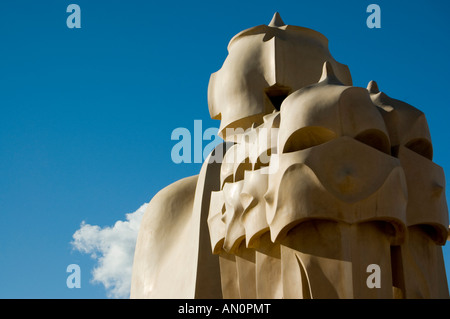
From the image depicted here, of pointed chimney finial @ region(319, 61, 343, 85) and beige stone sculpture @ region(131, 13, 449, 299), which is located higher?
pointed chimney finial @ region(319, 61, 343, 85)

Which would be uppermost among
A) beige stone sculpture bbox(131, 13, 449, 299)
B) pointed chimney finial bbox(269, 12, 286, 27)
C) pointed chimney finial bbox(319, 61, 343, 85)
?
pointed chimney finial bbox(269, 12, 286, 27)

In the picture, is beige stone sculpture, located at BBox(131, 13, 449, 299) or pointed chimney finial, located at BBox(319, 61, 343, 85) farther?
pointed chimney finial, located at BBox(319, 61, 343, 85)

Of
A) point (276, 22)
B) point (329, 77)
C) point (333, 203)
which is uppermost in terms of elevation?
point (276, 22)

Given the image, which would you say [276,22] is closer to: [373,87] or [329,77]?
[373,87]

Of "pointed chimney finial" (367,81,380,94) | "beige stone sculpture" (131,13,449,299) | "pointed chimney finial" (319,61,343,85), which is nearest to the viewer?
"beige stone sculpture" (131,13,449,299)

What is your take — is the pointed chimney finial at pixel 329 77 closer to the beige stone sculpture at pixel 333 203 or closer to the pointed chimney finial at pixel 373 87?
the beige stone sculpture at pixel 333 203

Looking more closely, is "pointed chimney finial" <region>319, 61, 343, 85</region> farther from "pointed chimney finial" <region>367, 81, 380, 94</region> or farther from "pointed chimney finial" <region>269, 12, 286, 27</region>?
"pointed chimney finial" <region>269, 12, 286, 27</region>

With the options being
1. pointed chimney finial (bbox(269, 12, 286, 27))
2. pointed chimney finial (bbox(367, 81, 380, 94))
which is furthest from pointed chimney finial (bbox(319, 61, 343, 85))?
pointed chimney finial (bbox(269, 12, 286, 27))

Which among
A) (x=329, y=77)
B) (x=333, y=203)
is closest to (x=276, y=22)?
(x=329, y=77)

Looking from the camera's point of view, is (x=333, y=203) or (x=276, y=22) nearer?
(x=333, y=203)

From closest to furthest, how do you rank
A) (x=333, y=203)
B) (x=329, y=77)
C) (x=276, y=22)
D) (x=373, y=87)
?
(x=333, y=203) < (x=329, y=77) < (x=373, y=87) < (x=276, y=22)

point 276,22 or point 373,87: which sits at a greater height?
point 276,22
